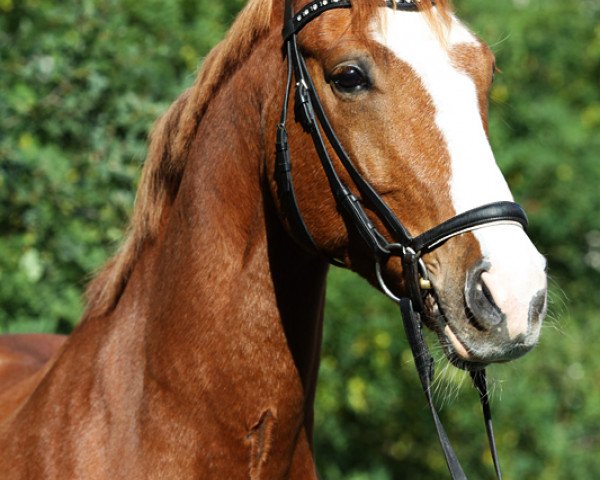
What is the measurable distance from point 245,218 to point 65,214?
7.48 feet

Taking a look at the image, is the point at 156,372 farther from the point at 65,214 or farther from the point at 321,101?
the point at 65,214

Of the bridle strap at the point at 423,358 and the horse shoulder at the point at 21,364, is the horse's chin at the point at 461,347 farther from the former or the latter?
the horse shoulder at the point at 21,364

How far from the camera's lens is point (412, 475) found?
5570mm

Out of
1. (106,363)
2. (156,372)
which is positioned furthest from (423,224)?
(106,363)

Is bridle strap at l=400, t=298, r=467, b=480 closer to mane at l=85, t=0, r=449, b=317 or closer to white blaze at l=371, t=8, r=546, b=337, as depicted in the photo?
white blaze at l=371, t=8, r=546, b=337

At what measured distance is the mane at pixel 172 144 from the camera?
2387 mm

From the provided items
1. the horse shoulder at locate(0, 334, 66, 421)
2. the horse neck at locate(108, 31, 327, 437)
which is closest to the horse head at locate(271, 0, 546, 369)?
the horse neck at locate(108, 31, 327, 437)

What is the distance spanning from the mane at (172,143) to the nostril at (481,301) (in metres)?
0.87

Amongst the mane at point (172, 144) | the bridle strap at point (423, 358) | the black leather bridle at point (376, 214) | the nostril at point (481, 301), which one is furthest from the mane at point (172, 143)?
the nostril at point (481, 301)

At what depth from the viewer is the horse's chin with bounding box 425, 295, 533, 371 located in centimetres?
192

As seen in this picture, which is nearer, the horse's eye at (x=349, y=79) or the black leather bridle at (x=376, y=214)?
the black leather bridle at (x=376, y=214)

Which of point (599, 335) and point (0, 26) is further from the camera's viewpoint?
point (599, 335)

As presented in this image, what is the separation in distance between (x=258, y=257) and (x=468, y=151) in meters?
0.59

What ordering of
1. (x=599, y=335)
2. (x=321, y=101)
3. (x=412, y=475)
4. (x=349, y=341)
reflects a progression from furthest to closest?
(x=599, y=335)
(x=412, y=475)
(x=349, y=341)
(x=321, y=101)
